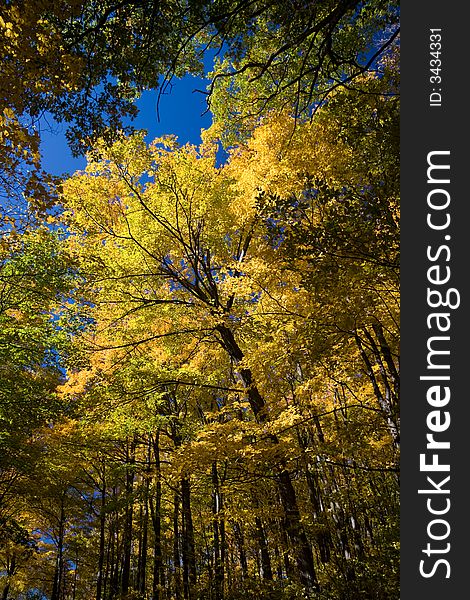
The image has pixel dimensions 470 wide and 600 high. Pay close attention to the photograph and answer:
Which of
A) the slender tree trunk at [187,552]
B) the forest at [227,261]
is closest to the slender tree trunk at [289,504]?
the forest at [227,261]

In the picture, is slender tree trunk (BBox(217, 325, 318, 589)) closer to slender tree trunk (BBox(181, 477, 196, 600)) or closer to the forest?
the forest

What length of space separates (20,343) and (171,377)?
3.18 metres

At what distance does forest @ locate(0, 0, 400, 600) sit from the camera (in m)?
3.33

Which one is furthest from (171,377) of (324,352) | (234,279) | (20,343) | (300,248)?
(300,248)

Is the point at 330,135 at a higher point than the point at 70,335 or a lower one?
higher

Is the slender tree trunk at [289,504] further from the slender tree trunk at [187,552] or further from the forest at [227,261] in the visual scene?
the slender tree trunk at [187,552]

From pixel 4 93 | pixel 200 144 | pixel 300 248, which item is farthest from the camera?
pixel 200 144

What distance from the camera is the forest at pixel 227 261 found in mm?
3332

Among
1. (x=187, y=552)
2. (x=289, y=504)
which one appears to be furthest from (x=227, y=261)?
(x=187, y=552)

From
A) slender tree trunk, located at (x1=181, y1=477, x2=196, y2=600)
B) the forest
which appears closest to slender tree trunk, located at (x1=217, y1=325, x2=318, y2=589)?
the forest

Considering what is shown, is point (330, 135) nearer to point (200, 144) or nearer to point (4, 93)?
point (200, 144)

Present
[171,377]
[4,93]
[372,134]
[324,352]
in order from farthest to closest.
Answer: [171,377] < [324,352] < [372,134] < [4,93]

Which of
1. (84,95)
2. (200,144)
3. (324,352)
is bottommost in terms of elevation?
(324,352)

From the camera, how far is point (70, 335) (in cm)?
730
